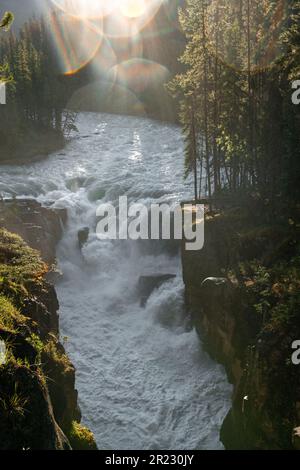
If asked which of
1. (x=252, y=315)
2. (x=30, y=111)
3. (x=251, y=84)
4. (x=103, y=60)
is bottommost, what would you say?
(x=252, y=315)

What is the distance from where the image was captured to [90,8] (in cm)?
11544

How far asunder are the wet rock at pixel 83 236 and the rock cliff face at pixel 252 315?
893 cm

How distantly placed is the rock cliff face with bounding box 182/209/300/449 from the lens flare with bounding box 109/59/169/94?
206 feet

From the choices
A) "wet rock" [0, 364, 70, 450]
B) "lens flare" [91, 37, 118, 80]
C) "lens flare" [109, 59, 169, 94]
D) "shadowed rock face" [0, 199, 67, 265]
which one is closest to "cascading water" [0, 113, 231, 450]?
"shadowed rock face" [0, 199, 67, 265]

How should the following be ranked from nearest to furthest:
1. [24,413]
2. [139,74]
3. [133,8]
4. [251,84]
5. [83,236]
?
1. [24,413]
2. [251,84]
3. [83,236]
4. [139,74]
5. [133,8]

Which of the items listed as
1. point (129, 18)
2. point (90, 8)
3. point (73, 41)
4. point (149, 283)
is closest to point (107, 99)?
point (73, 41)

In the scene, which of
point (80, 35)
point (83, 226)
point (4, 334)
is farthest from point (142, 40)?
point (4, 334)

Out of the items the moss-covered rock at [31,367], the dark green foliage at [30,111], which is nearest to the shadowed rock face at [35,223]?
the moss-covered rock at [31,367]

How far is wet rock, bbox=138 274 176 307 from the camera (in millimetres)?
24653

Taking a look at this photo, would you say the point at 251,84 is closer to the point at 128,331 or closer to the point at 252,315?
the point at 252,315

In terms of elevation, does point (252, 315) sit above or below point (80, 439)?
above

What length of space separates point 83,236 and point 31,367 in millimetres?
20586

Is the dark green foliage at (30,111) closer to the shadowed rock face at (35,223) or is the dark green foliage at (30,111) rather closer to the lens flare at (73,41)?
the shadowed rock face at (35,223)

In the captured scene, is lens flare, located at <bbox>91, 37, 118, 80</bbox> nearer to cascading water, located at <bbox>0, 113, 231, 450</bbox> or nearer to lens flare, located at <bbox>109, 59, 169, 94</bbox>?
lens flare, located at <bbox>109, 59, 169, 94</bbox>
